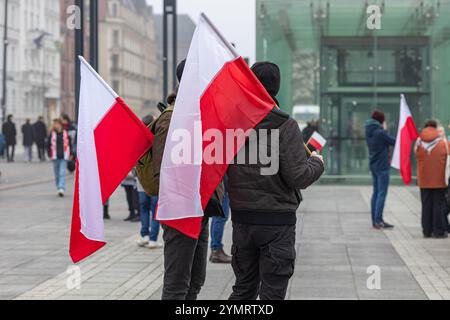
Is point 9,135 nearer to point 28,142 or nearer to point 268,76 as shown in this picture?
point 28,142

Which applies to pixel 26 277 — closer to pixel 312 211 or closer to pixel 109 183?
pixel 109 183

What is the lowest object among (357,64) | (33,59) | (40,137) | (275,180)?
(275,180)

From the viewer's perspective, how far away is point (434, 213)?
13227 millimetres

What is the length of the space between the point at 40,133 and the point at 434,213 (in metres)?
29.9

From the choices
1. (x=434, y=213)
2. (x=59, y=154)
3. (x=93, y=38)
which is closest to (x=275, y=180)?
(x=434, y=213)

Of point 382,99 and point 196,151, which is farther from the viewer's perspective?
point 382,99

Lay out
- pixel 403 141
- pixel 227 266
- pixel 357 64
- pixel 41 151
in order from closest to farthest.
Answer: pixel 227 266
pixel 403 141
pixel 357 64
pixel 41 151

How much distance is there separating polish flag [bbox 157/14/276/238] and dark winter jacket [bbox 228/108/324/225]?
100 mm

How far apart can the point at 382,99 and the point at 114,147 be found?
2048 cm

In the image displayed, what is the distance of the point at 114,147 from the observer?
5.91m

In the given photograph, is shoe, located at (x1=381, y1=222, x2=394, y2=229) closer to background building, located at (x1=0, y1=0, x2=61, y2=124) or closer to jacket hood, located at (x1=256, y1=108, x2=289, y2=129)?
jacket hood, located at (x1=256, y1=108, x2=289, y2=129)

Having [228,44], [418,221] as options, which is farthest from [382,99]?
[228,44]

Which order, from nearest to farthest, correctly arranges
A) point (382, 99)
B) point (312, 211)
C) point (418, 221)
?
point (418, 221) < point (312, 211) < point (382, 99)
